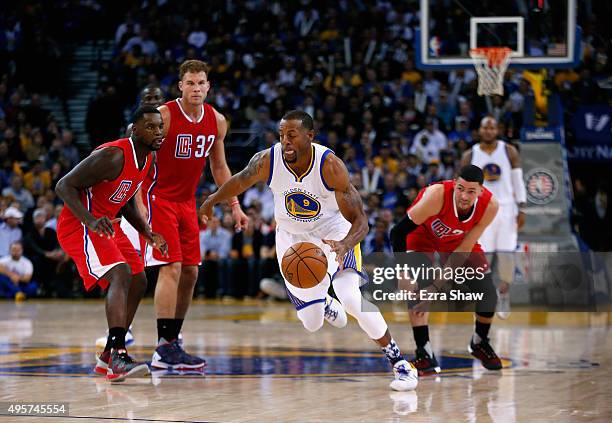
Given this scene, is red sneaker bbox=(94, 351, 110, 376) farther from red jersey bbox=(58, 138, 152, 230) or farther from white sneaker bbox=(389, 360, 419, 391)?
white sneaker bbox=(389, 360, 419, 391)

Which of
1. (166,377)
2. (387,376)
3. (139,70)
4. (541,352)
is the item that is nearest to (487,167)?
(541,352)

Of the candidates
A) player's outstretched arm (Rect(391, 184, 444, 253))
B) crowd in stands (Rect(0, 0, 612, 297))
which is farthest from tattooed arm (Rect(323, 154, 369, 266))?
crowd in stands (Rect(0, 0, 612, 297))

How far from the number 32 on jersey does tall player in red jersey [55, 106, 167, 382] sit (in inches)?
20.5

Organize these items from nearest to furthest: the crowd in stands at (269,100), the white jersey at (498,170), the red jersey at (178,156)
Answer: the red jersey at (178,156)
the white jersey at (498,170)
the crowd in stands at (269,100)

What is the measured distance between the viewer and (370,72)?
18.6 meters

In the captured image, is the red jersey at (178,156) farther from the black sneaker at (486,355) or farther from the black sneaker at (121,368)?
the black sneaker at (486,355)

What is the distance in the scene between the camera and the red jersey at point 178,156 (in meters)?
7.48

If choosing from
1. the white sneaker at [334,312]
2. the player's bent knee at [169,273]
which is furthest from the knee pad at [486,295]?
the player's bent knee at [169,273]

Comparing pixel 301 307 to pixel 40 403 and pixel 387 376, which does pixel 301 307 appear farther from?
pixel 40 403

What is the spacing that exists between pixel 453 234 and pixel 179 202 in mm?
2054

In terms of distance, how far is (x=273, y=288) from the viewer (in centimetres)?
1514

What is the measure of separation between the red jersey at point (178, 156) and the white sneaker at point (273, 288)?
761 cm

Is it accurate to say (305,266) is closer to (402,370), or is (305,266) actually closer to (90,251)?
(402,370)

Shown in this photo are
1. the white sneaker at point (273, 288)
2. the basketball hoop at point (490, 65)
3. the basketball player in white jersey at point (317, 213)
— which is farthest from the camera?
the white sneaker at point (273, 288)
